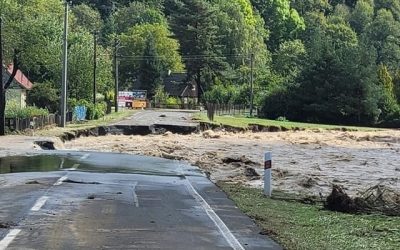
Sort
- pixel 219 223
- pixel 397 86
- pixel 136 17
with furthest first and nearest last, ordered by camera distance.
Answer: pixel 136 17 < pixel 397 86 < pixel 219 223

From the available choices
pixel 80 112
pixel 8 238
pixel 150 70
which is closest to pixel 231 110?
pixel 150 70

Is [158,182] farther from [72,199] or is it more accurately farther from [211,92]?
[211,92]

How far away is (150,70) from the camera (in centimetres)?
12300

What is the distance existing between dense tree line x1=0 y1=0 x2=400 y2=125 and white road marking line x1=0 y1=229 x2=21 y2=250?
129 feet

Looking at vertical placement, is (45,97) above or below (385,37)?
below

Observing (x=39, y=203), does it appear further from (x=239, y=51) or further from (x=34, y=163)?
(x=239, y=51)

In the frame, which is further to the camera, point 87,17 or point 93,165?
point 87,17

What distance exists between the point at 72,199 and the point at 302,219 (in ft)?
14.3

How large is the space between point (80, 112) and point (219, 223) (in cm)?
5126

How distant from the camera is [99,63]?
77.0 m

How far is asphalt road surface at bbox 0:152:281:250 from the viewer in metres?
9.08

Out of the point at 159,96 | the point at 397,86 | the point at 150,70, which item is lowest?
the point at 159,96

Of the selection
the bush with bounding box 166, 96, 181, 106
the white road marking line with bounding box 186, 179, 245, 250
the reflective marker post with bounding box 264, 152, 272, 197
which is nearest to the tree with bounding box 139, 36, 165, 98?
the bush with bounding box 166, 96, 181, 106

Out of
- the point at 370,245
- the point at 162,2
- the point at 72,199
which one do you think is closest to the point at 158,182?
the point at 72,199
